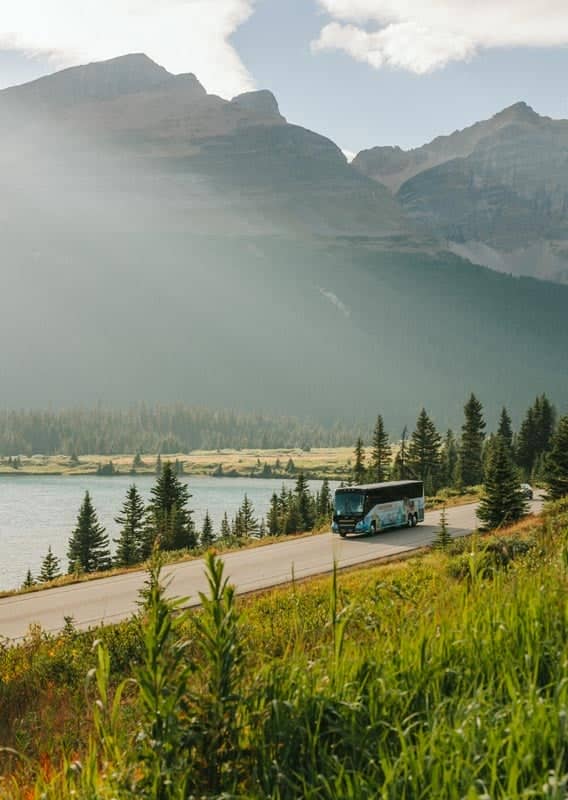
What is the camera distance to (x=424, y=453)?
359 feet

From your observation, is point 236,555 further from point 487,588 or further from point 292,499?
point 292,499

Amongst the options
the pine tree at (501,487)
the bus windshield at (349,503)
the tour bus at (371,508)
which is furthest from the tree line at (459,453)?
the bus windshield at (349,503)

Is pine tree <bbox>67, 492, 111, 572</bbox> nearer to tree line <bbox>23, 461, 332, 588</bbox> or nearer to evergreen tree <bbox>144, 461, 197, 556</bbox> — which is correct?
tree line <bbox>23, 461, 332, 588</bbox>

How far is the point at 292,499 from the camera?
103 metres

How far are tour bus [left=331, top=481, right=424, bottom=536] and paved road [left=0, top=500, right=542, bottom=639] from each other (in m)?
0.76

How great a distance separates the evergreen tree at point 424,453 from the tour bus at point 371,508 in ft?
204

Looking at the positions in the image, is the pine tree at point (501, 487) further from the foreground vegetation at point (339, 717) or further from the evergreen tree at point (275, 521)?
the evergreen tree at point (275, 521)

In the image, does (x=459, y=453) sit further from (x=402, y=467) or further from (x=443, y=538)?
(x=443, y=538)

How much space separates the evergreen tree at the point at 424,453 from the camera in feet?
356

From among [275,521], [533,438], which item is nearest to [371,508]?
[275,521]

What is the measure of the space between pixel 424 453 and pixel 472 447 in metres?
6.78

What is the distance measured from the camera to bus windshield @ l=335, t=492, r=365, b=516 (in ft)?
144

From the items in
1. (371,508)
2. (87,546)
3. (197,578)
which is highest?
(371,508)

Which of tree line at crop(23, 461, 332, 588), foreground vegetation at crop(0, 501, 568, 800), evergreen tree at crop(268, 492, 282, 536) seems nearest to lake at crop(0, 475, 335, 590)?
tree line at crop(23, 461, 332, 588)
